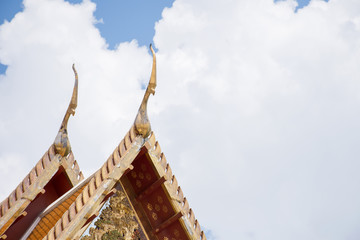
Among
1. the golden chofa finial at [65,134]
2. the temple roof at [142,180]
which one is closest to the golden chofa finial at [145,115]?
the temple roof at [142,180]

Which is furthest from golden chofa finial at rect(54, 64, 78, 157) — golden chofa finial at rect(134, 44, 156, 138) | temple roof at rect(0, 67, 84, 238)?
golden chofa finial at rect(134, 44, 156, 138)

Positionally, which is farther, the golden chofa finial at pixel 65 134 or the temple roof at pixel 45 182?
the golden chofa finial at pixel 65 134

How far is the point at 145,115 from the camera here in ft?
23.8

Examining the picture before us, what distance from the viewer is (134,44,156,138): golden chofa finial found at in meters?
7.15

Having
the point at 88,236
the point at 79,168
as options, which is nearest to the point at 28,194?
the point at 88,236

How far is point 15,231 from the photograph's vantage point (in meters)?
8.14

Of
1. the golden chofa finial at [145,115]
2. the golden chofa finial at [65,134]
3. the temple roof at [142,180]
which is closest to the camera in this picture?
the temple roof at [142,180]

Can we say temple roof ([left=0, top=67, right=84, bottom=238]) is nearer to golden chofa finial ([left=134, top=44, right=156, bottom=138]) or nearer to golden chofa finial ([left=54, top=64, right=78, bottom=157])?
golden chofa finial ([left=54, top=64, right=78, bottom=157])

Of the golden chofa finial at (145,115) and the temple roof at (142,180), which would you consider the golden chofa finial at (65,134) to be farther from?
the golden chofa finial at (145,115)

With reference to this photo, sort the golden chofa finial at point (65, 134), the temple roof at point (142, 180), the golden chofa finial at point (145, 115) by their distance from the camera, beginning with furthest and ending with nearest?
the golden chofa finial at point (65, 134), the golden chofa finial at point (145, 115), the temple roof at point (142, 180)

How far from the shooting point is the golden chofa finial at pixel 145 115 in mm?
7148

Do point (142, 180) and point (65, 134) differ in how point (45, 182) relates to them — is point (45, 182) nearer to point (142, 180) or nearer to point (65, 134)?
point (65, 134)

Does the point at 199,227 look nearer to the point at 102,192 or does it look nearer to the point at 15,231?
the point at 102,192

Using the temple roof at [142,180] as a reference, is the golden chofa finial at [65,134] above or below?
above
